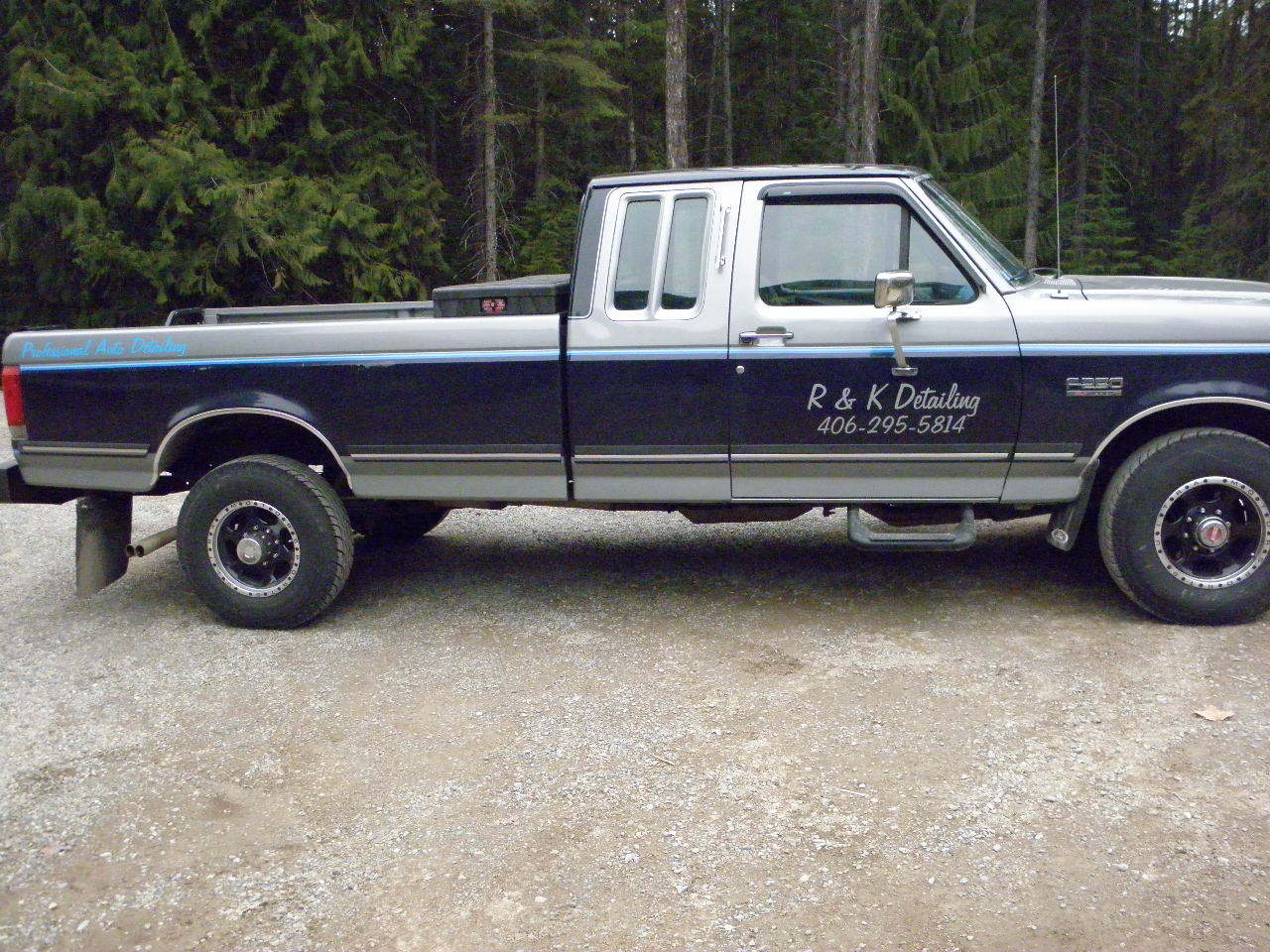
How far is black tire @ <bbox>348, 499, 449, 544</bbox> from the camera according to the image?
20.6 ft

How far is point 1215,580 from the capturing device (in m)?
5.24

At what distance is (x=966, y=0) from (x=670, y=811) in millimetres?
25102

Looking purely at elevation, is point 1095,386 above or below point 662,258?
below

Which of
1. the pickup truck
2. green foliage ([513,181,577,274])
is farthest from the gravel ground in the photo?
green foliage ([513,181,577,274])

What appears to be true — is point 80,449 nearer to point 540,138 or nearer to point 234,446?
point 234,446

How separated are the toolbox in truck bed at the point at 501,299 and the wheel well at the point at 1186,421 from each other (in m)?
2.72

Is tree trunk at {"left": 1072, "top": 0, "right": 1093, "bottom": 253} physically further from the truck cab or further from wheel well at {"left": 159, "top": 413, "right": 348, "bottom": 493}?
wheel well at {"left": 159, "top": 413, "right": 348, "bottom": 493}

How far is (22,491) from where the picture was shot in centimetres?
610

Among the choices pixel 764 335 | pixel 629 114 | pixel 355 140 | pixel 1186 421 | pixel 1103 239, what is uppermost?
pixel 629 114

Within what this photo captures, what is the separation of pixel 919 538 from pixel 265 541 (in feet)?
10.8

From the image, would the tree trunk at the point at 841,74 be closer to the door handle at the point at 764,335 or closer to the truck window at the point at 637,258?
the truck window at the point at 637,258

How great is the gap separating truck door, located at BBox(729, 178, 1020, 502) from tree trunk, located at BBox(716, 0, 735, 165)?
28104mm

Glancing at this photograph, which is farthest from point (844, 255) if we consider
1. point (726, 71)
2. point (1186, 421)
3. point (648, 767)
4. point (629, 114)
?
point (726, 71)

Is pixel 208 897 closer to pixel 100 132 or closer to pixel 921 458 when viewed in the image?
pixel 921 458
